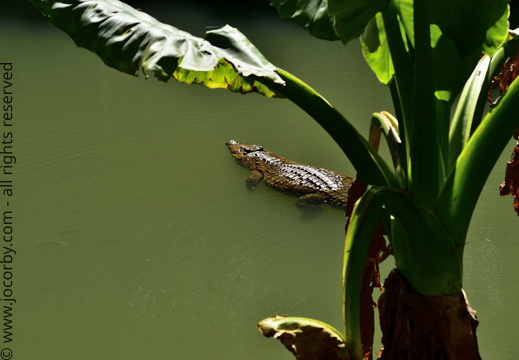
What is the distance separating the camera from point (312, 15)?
2.14 m

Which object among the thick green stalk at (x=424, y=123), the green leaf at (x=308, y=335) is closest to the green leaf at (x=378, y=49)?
the thick green stalk at (x=424, y=123)

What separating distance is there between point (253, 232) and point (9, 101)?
7.81 feet

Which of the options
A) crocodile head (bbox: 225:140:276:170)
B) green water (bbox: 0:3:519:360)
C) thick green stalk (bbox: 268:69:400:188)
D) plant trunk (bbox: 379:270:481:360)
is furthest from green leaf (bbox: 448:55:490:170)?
crocodile head (bbox: 225:140:276:170)

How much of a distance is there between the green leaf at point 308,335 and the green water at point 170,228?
1249 millimetres

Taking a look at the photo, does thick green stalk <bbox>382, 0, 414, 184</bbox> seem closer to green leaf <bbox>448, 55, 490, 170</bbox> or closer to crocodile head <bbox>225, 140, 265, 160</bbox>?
green leaf <bbox>448, 55, 490, 170</bbox>

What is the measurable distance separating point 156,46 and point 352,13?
1.58 ft

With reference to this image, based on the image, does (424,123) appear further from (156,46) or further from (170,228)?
(170,228)

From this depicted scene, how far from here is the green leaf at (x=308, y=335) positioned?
1.55 metres

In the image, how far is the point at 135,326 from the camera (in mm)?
2961

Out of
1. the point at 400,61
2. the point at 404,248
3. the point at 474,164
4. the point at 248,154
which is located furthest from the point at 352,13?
the point at 248,154

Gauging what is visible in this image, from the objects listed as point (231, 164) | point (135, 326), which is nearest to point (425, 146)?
point (135, 326)

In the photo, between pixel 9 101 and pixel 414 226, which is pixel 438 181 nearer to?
pixel 414 226

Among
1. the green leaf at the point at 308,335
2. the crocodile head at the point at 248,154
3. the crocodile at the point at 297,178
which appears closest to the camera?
the green leaf at the point at 308,335

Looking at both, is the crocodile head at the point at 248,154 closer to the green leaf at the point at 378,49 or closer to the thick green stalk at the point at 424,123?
the green leaf at the point at 378,49
